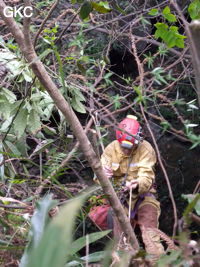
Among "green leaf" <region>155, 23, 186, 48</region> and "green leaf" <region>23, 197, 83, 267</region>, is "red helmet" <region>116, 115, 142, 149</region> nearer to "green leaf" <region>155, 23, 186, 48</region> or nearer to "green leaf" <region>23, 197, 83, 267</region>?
"green leaf" <region>155, 23, 186, 48</region>

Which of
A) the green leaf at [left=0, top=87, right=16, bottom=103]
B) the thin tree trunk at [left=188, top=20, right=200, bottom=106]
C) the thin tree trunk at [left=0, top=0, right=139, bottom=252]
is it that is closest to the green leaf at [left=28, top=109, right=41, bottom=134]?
the green leaf at [left=0, top=87, right=16, bottom=103]

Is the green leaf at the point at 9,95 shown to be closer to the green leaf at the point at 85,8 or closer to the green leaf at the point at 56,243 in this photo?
the green leaf at the point at 85,8

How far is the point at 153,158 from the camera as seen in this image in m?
3.29

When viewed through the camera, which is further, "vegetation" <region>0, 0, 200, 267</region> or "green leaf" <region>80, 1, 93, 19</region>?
"green leaf" <region>80, 1, 93, 19</region>

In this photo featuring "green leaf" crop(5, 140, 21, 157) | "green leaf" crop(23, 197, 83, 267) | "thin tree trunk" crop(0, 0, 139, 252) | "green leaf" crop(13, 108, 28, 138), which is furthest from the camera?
A: "green leaf" crop(5, 140, 21, 157)

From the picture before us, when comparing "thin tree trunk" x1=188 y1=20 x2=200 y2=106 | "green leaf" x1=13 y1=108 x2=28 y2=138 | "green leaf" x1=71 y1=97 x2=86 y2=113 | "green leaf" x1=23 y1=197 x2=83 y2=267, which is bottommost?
"green leaf" x1=71 y1=97 x2=86 y2=113

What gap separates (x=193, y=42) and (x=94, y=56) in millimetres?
3105

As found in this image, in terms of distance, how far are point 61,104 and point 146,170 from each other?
2.10 m

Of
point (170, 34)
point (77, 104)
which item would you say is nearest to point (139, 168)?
point (77, 104)

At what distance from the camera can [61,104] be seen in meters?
1.16

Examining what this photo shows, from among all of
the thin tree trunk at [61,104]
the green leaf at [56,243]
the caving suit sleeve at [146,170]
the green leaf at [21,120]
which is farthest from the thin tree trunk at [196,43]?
the caving suit sleeve at [146,170]

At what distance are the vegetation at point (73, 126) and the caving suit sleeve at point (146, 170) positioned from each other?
0.98 ft

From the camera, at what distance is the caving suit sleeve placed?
3.11 metres

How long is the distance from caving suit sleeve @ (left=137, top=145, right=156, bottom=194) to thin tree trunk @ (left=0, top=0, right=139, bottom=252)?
186 cm
